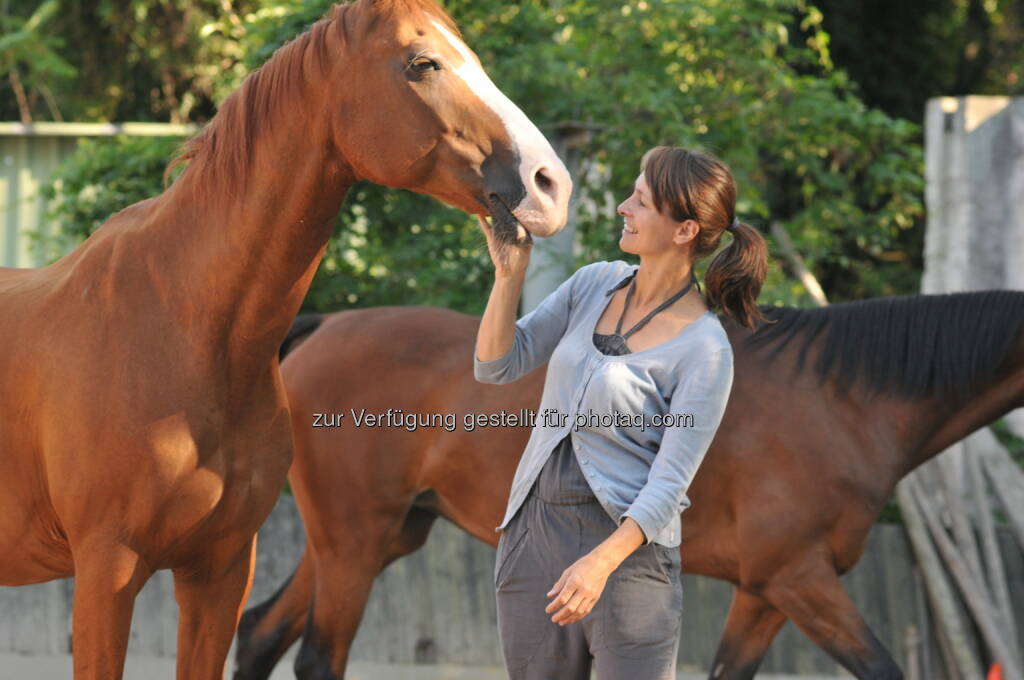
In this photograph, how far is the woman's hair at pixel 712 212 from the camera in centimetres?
234

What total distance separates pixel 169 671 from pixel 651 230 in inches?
156

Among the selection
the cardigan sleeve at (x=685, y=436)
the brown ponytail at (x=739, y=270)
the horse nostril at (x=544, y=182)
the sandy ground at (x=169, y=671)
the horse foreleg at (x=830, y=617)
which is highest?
the horse nostril at (x=544, y=182)

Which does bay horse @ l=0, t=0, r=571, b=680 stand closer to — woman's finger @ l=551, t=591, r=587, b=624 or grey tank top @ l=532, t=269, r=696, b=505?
grey tank top @ l=532, t=269, r=696, b=505

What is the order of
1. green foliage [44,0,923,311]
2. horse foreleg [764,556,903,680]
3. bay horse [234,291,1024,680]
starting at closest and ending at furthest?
horse foreleg [764,556,903,680], bay horse [234,291,1024,680], green foliage [44,0,923,311]

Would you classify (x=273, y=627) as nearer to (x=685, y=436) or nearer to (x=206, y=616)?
(x=206, y=616)

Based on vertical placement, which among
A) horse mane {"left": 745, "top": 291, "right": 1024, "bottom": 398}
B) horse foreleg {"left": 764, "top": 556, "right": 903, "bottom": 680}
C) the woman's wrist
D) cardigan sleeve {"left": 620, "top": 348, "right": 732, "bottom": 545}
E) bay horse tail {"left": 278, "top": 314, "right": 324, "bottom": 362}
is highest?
cardigan sleeve {"left": 620, "top": 348, "right": 732, "bottom": 545}

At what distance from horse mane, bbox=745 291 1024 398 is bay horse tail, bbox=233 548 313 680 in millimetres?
2046

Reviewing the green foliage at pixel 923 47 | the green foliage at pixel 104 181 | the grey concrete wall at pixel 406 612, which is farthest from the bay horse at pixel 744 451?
the green foliage at pixel 923 47

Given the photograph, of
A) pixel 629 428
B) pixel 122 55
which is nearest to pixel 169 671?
pixel 629 428

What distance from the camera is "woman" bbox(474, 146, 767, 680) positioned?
7.36 ft

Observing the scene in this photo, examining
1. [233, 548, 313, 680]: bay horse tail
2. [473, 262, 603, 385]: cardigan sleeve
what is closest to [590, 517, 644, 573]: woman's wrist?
[473, 262, 603, 385]: cardigan sleeve

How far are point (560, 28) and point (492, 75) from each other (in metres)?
0.68

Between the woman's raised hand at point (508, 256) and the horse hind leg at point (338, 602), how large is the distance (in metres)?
2.41

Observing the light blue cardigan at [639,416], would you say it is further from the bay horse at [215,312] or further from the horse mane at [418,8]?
the horse mane at [418,8]
